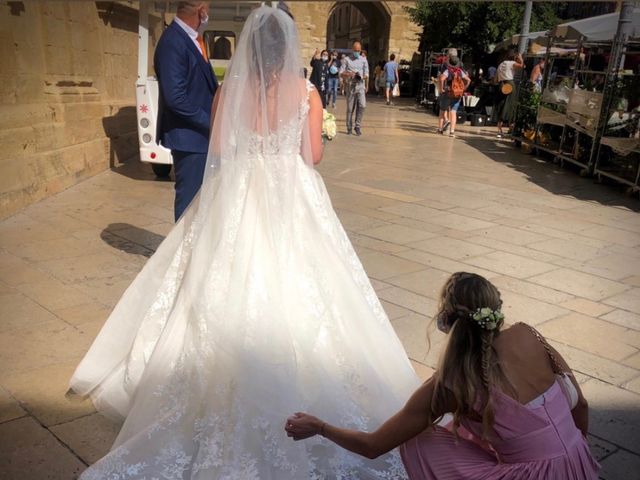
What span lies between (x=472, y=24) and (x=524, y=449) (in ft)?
74.4

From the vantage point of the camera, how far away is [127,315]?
2906 mm

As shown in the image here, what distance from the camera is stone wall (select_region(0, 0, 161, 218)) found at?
5898mm

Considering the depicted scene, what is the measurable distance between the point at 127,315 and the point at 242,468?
1087 mm

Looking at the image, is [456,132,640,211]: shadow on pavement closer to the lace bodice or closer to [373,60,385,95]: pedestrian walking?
the lace bodice

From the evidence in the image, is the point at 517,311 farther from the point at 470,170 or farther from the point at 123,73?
the point at 123,73

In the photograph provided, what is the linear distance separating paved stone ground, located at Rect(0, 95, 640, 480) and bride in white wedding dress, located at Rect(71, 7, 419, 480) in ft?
1.17

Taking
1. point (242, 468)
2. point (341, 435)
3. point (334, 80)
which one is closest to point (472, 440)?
point (341, 435)

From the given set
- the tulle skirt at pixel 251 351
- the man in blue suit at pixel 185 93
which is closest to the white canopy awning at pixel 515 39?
the man in blue suit at pixel 185 93

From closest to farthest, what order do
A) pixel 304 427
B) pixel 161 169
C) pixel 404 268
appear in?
pixel 304 427
pixel 404 268
pixel 161 169

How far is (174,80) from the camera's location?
146 inches

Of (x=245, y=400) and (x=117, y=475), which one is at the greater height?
(x=245, y=400)

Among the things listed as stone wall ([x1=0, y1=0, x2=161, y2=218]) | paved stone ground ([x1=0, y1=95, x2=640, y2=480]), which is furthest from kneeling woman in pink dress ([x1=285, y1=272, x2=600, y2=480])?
stone wall ([x1=0, y1=0, x2=161, y2=218])

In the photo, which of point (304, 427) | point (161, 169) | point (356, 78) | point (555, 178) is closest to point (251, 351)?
point (304, 427)

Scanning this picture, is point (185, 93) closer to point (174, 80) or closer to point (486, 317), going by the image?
point (174, 80)
